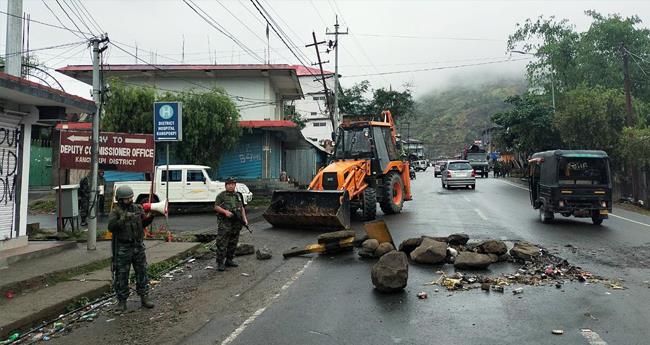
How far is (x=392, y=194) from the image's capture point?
16281mm

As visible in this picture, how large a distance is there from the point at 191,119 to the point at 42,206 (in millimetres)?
7477

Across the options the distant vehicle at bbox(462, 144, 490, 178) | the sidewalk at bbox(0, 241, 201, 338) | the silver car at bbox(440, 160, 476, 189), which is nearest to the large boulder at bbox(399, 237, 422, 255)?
the sidewalk at bbox(0, 241, 201, 338)

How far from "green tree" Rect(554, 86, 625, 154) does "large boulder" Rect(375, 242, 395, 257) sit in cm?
2365

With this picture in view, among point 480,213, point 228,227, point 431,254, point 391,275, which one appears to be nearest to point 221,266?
point 228,227

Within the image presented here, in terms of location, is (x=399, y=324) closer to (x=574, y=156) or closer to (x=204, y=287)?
(x=204, y=287)

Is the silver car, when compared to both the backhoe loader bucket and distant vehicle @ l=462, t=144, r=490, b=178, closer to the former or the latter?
the backhoe loader bucket

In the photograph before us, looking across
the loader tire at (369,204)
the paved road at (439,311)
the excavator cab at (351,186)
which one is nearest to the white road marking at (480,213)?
the excavator cab at (351,186)

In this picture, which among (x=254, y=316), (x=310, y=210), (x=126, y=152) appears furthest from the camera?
(x=310, y=210)

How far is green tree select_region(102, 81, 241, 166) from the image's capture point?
21594 millimetres

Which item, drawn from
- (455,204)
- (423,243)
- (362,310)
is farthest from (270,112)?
(362,310)

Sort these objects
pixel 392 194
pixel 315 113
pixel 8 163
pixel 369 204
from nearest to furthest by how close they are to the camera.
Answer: pixel 8 163 < pixel 369 204 < pixel 392 194 < pixel 315 113

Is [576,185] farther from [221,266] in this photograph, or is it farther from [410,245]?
[221,266]

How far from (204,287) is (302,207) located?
570 centimetres

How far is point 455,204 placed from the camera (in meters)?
19.7
